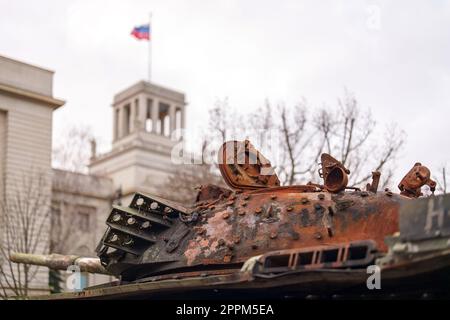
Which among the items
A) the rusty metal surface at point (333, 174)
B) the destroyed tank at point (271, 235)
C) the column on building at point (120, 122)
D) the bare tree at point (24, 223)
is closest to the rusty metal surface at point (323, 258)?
the destroyed tank at point (271, 235)

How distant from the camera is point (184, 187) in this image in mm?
27391

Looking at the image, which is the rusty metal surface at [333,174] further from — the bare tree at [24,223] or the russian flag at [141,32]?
the russian flag at [141,32]

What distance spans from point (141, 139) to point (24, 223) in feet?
76.5

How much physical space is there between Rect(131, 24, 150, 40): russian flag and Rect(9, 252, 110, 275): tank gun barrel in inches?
1185

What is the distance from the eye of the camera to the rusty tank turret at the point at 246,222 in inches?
298

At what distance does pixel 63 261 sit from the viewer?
1115cm

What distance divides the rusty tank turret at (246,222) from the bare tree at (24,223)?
41.9 ft

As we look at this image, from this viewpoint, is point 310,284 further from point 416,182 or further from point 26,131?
point 26,131

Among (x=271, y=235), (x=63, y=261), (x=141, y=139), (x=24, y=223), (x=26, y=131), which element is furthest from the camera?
(x=141, y=139)

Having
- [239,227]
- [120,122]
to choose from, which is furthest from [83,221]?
[239,227]
